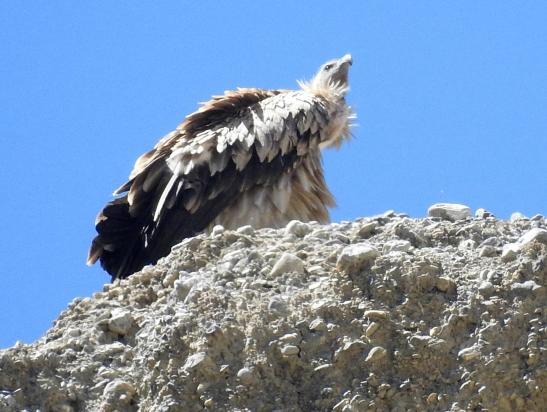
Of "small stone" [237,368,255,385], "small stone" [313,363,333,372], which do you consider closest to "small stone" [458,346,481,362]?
"small stone" [313,363,333,372]

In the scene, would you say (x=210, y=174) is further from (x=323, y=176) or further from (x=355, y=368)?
(x=355, y=368)

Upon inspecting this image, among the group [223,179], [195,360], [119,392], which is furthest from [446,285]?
[223,179]

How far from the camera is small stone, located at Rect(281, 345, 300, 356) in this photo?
295 inches

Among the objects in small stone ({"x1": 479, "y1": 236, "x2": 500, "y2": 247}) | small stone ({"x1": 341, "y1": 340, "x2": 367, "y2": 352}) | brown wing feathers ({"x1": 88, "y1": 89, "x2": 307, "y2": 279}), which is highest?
brown wing feathers ({"x1": 88, "y1": 89, "x2": 307, "y2": 279})

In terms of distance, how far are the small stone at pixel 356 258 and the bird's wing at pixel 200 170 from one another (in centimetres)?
416

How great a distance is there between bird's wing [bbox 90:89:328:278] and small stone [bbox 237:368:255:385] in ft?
15.4

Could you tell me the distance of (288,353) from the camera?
24.6 feet

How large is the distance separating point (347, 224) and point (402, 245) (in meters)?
0.83

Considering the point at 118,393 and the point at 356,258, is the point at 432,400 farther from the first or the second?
the point at 118,393

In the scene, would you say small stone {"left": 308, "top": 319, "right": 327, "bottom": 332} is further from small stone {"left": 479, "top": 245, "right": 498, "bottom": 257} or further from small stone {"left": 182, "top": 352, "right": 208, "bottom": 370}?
small stone {"left": 479, "top": 245, "right": 498, "bottom": 257}

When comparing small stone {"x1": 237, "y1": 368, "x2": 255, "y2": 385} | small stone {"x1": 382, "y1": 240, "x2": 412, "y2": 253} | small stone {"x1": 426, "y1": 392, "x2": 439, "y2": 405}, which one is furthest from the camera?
small stone {"x1": 382, "y1": 240, "x2": 412, "y2": 253}

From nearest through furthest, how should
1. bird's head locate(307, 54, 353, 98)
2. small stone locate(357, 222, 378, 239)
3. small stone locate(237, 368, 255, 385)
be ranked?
small stone locate(237, 368, 255, 385) < small stone locate(357, 222, 378, 239) < bird's head locate(307, 54, 353, 98)

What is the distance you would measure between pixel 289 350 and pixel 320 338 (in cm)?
18

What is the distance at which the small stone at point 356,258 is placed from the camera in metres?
7.99
